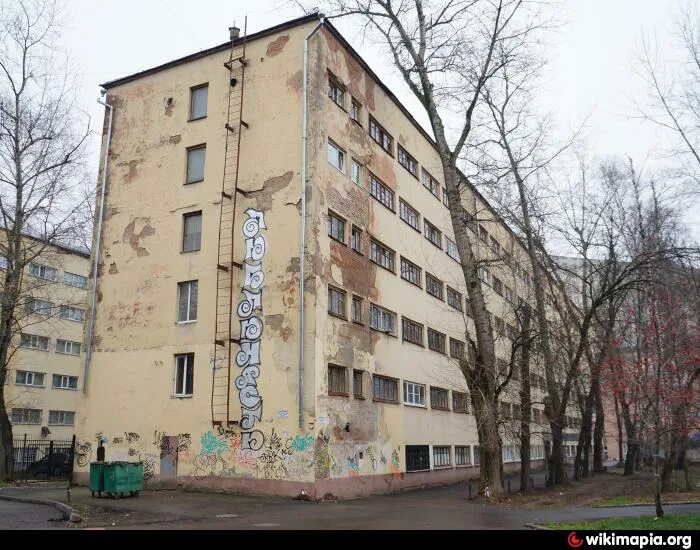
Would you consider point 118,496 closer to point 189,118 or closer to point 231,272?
point 231,272

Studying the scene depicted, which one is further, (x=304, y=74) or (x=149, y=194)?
(x=149, y=194)

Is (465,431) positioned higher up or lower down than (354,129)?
lower down

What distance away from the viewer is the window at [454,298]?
34.5 metres

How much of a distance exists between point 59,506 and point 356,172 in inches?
604

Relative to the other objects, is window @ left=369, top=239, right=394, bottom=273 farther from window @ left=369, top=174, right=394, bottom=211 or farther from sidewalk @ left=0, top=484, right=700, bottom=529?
sidewalk @ left=0, top=484, right=700, bottom=529

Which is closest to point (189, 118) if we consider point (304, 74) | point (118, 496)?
point (304, 74)

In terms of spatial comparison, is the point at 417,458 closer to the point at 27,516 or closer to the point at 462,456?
the point at 462,456

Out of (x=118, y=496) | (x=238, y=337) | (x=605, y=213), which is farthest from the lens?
(x=605, y=213)

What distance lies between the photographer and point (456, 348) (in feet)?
114


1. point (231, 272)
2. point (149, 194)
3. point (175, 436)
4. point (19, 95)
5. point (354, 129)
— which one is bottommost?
point (175, 436)

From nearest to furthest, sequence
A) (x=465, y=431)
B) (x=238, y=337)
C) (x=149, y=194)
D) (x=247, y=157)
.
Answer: (x=238, y=337)
(x=247, y=157)
(x=149, y=194)
(x=465, y=431)

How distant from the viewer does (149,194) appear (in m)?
24.5

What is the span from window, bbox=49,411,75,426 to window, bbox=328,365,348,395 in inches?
1300

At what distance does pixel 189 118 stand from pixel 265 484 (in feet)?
46.3
